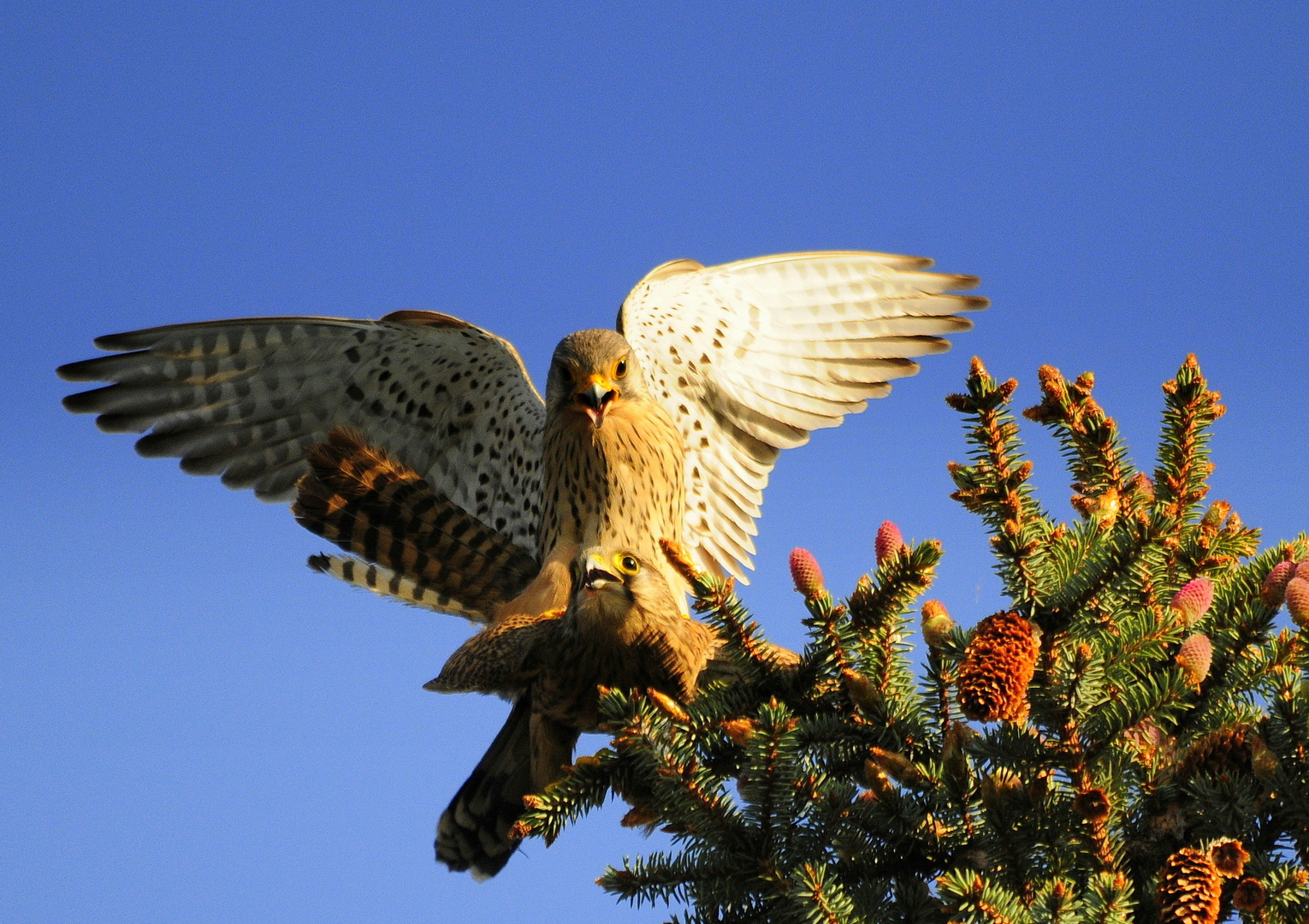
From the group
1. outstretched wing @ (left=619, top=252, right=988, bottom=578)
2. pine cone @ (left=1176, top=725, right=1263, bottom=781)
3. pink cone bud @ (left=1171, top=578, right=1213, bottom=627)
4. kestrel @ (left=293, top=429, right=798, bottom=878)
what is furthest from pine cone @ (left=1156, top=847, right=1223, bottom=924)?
outstretched wing @ (left=619, top=252, right=988, bottom=578)

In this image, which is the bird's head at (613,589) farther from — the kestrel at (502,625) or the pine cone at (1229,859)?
the pine cone at (1229,859)

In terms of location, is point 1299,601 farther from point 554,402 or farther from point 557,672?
point 554,402

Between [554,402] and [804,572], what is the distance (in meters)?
2.52

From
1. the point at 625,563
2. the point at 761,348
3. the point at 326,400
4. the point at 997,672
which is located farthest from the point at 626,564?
the point at 761,348

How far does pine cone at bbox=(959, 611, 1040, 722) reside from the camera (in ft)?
5.87

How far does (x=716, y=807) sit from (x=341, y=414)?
3.55 m

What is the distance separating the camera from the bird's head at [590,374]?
4.52m

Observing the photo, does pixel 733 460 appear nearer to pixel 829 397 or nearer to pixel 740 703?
pixel 829 397

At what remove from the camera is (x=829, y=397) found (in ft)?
18.7

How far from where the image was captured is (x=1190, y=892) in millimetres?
1658

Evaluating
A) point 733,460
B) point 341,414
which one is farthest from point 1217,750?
point 341,414

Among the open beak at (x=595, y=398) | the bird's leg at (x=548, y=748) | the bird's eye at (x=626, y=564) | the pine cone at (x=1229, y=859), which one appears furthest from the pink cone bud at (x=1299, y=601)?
the open beak at (x=595, y=398)

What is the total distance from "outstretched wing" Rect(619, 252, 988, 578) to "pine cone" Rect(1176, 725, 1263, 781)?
11.0ft

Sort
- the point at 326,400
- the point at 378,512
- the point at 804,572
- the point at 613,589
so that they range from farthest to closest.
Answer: the point at 326,400 < the point at 378,512 < the point at 613,589 < the point at 804,572
